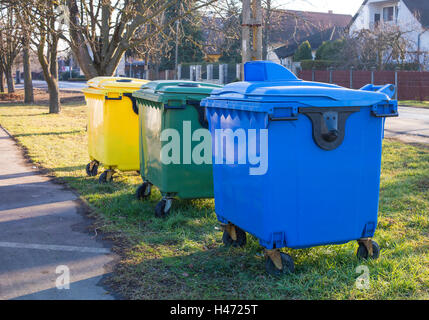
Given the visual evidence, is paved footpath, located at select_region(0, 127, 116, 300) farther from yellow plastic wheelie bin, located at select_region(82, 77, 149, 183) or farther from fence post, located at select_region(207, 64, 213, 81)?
fence post, located at select_region(207, 64, 213, 81)

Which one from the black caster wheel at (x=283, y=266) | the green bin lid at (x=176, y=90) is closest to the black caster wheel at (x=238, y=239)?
the black caster wheel at (x=283, y=266)

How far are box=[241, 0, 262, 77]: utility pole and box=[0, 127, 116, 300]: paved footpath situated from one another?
3.21 meters

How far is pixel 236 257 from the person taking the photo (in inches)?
162

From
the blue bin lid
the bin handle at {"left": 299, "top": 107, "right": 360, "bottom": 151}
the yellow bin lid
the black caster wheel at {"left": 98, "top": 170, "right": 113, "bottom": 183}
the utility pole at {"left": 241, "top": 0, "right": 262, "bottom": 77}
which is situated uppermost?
the utility pole at {"left": 241, "top": 0, "right": 262, "bottom": 77}

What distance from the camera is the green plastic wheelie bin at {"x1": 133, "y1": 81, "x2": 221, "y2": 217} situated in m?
5.26

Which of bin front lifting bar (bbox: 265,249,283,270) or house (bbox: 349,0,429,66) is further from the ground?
house (bbox: 349,0,429,66)

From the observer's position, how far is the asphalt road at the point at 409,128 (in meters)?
11.8

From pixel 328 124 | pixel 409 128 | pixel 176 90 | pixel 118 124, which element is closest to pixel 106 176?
pixel 118 124

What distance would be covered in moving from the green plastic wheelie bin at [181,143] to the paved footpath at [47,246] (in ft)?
3.16

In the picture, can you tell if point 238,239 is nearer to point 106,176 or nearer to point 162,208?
point 162,208

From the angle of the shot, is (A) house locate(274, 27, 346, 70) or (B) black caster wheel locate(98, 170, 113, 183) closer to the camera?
(B) black caster wheel locate(98, 170, 113, 183)

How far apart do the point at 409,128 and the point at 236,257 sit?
35.9 ft

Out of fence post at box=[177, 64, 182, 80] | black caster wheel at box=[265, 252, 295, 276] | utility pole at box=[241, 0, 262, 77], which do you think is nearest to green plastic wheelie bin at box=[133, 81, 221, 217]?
black caster wheel at box=[265, 252, 295, 276]
